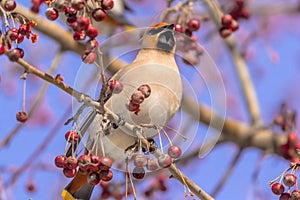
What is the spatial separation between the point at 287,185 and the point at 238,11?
162cm

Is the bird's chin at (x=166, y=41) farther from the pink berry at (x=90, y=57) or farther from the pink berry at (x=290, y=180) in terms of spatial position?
the pink berry at (x=290, y=180)

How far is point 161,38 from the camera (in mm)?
3229

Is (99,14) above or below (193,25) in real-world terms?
below

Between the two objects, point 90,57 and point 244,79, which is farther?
point 244,79

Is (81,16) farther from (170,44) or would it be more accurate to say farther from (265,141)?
(265,141)

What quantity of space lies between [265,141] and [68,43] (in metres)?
1.33

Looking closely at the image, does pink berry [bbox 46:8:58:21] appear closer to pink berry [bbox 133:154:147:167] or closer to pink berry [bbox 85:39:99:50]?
pink berry [bbox 85:39:99:50]

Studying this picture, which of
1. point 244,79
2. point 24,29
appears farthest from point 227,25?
point 244,79

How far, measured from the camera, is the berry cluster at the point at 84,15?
7.56ft

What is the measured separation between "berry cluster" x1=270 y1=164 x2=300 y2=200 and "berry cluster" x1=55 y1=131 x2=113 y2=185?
55cm

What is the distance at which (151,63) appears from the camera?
3000 mm

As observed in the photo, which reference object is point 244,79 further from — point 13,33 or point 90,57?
point 13,33

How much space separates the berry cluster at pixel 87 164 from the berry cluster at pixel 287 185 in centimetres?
55

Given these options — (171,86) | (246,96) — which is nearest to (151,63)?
(171,86)
